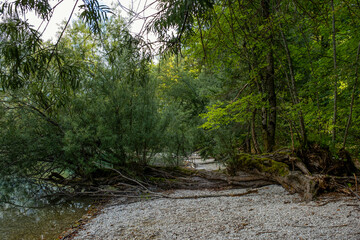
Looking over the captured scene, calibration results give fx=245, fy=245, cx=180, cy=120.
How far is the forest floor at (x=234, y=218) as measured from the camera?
9.80 feet

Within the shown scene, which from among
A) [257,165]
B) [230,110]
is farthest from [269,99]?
[257,165]

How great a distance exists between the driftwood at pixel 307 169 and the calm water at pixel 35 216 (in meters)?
4.46

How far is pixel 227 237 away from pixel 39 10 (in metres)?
3.36

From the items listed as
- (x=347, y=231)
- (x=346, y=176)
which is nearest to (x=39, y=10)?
(x=347, y=231)

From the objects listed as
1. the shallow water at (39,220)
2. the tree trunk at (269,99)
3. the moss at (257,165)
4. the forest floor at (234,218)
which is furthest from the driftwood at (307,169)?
the shallow water at (39,220)

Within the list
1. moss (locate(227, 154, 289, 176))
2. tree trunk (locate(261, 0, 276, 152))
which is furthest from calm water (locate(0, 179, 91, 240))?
tree trunk (locate(261, 0, 276, 152))

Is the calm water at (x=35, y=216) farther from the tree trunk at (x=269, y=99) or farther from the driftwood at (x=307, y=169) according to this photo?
the tree trunk at (x=269, y=99)

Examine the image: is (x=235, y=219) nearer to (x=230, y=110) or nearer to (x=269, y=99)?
(x=230, y=110)

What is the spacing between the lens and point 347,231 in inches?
105

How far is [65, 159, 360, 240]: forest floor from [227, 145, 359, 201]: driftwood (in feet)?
0.72

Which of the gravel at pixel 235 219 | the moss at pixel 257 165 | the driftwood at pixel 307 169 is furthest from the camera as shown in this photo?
the moss at pixel 257 165

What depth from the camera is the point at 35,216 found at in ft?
18.9

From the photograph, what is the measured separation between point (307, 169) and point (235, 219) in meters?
2.16

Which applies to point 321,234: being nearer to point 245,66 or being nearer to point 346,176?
point 346,176
